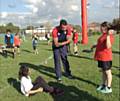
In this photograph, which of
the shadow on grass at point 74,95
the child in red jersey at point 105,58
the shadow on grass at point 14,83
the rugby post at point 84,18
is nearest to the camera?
the shadow on grass at point 74,95

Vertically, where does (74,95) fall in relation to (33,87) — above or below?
below

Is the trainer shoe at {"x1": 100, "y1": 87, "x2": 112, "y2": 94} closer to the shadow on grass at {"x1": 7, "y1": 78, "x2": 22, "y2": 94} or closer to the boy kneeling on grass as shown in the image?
the boy kneeling on grass

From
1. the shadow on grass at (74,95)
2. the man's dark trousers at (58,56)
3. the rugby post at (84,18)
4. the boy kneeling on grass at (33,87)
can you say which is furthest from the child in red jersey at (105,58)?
the rugby post at (84,18)

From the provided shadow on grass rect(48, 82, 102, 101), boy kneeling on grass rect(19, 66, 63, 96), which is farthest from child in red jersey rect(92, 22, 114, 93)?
boy kneeling on grass rect(19, 66, 63, 96)

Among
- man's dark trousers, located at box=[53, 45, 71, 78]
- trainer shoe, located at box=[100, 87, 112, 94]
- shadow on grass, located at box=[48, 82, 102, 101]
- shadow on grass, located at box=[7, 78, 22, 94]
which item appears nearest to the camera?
shadow on grass, located at box=[48, 82, 102, 101]

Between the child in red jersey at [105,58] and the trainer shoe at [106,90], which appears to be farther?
the trainer shoe at [106,90]

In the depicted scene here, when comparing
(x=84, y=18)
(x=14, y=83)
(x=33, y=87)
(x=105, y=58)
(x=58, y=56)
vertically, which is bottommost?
(x=14, y=83)

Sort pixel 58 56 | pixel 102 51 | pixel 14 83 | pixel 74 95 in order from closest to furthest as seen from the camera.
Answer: pixel 74 95 < pixel 102 51 < pixel 58 56 < pixel 14 83

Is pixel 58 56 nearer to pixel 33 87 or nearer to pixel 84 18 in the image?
pixel 33 87

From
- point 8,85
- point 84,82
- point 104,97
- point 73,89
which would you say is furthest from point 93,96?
point 8,85

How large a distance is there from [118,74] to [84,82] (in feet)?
6.64

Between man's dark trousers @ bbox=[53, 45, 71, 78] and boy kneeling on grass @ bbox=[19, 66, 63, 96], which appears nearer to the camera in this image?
boy kneeling on grass @ bbox=[19, 66, 63, 96]

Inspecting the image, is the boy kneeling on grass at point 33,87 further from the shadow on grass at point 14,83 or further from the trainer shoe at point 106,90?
the trainer shoe at point 106,90

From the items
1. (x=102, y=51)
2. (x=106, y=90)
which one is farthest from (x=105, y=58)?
(x=106, y=90)
